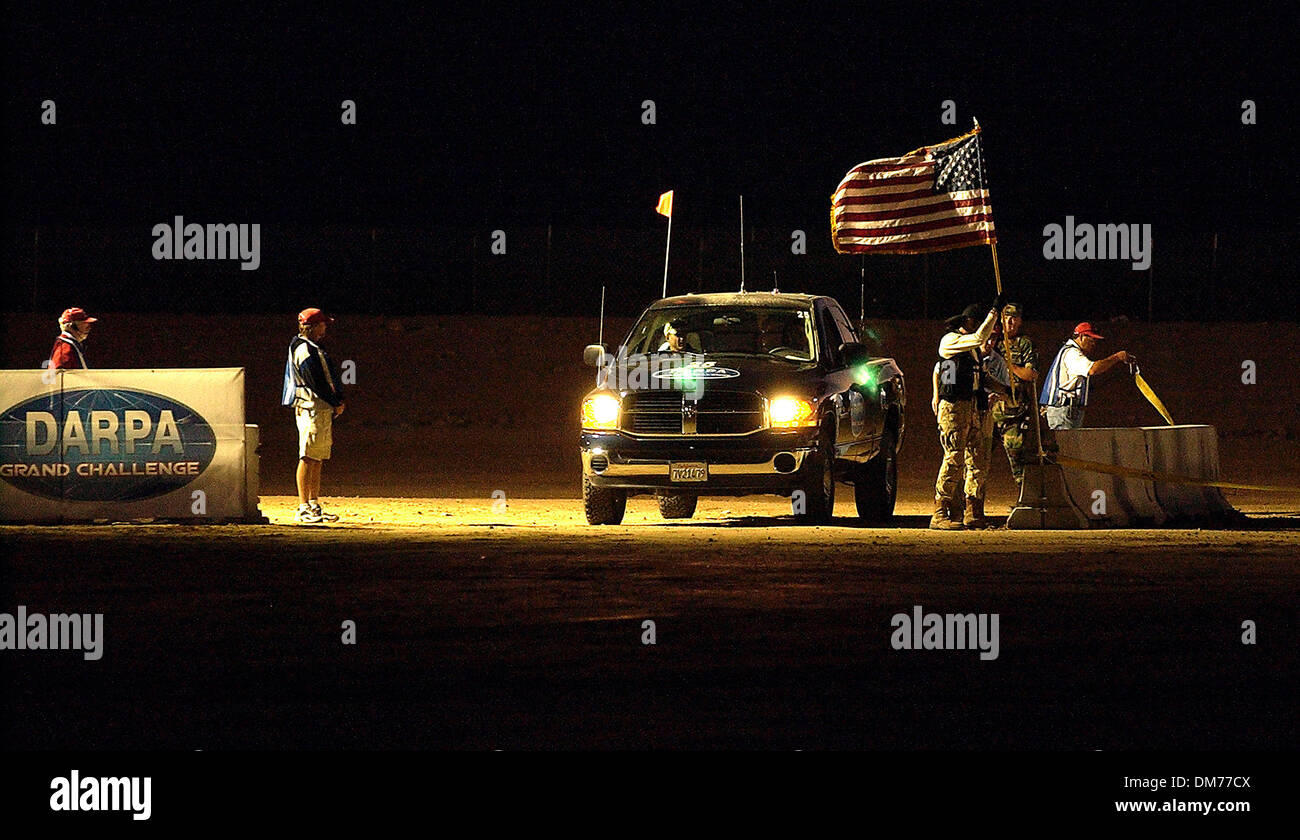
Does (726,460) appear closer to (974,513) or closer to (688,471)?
(688,471)

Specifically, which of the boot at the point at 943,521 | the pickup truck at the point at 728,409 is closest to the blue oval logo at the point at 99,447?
the pickup truck at the point at 728,409

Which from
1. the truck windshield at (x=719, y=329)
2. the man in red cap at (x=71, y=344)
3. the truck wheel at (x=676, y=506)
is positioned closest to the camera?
the man in red cap at (x=71, y=344)

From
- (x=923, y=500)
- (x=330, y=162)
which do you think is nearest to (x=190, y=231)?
(x=330, y=162)

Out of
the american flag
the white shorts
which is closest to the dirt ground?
the white shorts

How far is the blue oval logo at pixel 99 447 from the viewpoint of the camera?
1656cm

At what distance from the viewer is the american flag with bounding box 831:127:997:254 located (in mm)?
18406

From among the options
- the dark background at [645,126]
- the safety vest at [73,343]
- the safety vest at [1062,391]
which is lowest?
the safety vest at [1062,391]

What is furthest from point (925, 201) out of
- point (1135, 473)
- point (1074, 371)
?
point (1135, 473)

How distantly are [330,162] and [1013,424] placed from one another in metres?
33.2

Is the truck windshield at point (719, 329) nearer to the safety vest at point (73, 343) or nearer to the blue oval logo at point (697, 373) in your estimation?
the blue oval logo at point (697, 373)

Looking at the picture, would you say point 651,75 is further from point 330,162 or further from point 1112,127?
point 1112,127

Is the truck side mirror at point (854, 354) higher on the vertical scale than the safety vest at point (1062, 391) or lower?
higher

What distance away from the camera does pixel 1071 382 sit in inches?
707

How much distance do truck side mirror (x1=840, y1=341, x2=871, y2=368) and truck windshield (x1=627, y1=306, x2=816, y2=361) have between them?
313 millimetres
